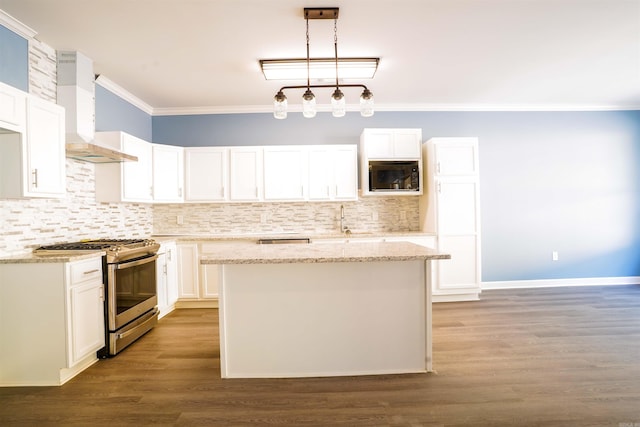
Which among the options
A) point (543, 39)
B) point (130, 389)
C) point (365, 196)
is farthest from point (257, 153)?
point (543, 39)

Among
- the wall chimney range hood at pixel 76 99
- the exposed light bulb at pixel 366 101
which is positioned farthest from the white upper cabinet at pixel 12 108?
the exposed light bulb at pixel 366 101

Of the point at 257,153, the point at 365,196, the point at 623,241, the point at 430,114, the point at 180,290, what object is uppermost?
the point at 430,114

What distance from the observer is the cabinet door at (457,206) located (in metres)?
4.12

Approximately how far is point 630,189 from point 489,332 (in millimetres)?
3953

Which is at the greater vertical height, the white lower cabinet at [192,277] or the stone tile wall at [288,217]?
the stone tile wall at [288,217]

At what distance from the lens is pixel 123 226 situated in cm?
389

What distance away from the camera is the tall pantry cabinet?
4105mm

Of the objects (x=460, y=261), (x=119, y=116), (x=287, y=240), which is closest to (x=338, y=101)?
(x=287, y=240)

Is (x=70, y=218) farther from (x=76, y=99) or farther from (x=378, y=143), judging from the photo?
(x=378, y=143)

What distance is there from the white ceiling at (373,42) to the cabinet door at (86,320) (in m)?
2.20

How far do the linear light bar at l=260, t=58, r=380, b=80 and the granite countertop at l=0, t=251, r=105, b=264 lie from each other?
2.41m

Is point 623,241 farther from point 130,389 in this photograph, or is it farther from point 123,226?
point 123,226

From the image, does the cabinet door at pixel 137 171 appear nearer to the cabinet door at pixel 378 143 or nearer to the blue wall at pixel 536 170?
the blue wall at pixel 536 170

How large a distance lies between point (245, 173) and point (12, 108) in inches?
97.2
